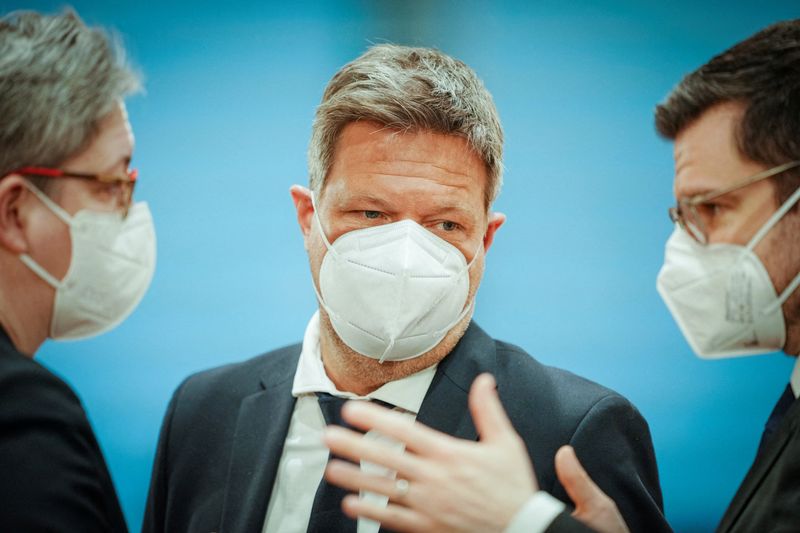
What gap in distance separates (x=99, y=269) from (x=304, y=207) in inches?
28.9

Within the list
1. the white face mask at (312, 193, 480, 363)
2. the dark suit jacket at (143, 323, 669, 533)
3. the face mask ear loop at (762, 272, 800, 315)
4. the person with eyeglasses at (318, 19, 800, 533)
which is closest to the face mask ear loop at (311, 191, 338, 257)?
the white face mask at (312, 193, 480, 363)

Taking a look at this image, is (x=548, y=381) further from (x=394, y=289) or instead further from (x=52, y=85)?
(x=52, y=85)

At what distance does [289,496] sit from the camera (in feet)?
7.13

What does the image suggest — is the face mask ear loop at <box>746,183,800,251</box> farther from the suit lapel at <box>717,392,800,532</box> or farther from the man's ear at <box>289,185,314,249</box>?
the man's ear at <box>289,185,314,249</box>

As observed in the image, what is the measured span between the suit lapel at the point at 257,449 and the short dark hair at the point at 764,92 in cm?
141

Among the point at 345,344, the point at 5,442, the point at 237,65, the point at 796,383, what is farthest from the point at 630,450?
the point at 237,65

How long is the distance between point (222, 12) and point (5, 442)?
236 cm

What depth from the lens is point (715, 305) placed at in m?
1.97

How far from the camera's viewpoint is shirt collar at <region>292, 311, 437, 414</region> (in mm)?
2232

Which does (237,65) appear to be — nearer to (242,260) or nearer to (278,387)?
(242,260)

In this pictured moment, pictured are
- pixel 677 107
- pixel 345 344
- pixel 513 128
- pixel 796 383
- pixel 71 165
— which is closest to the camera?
pixel 71 165

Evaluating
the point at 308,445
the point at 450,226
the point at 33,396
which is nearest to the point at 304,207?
the point at 450,226

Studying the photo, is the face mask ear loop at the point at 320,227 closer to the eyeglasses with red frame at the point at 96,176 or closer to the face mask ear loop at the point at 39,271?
the eyeglasses with red frame at the point at 96,176

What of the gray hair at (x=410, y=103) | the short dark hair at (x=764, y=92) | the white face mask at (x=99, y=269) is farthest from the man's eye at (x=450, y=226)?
the white face mask at (x=99, y=269)
